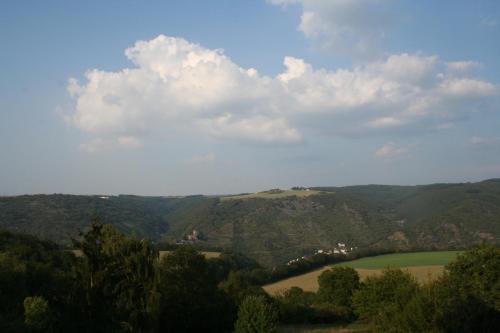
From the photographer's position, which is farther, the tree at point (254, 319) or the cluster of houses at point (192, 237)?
the cluster of houses at point (192, 237)

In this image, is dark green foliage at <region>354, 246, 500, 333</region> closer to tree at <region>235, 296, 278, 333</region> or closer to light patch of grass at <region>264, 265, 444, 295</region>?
tree at <region>235, 296, 278, 333</region>

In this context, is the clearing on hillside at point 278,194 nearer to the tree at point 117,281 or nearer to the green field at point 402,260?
the green field at point 402,260

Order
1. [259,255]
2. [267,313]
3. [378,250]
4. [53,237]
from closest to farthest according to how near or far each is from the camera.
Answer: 1. [267,313]
2. [378,250]
3. [53,237]
4. [259,255]

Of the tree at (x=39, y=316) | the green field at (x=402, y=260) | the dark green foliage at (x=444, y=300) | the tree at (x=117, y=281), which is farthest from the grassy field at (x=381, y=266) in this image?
the tree at (x=39, y=316)

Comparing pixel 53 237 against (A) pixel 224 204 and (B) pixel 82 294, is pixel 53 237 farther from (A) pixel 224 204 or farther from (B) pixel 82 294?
(B) pixel 82 294

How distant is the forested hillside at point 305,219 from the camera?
126m

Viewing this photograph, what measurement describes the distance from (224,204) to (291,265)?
344 ft

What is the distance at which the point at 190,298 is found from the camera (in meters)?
30.1

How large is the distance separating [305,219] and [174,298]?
139967 millimetres

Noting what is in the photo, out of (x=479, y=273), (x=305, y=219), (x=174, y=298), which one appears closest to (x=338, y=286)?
(x=479, y=273)

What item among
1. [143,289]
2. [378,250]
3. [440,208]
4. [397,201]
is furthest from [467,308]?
[397,201]

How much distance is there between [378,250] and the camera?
104438mm

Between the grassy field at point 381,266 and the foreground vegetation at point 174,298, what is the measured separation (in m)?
35.1

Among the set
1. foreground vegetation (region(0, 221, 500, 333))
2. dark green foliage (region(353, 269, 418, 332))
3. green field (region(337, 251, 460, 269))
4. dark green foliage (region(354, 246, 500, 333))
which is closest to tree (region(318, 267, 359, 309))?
foreground vegetation (region(0, 221, 500, 333))
